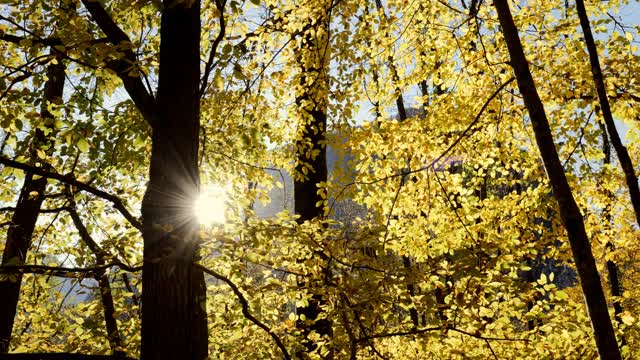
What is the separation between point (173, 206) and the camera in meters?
2.78

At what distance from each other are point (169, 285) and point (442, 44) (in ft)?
16.5

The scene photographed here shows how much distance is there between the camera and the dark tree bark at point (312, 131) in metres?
4.89

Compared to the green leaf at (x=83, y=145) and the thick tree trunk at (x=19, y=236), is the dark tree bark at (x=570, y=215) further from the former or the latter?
the thick tree trunk at (x=19, y=236)

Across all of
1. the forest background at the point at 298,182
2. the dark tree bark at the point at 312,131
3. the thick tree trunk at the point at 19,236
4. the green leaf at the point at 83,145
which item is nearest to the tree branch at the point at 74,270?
the forest background at the point at 298,182

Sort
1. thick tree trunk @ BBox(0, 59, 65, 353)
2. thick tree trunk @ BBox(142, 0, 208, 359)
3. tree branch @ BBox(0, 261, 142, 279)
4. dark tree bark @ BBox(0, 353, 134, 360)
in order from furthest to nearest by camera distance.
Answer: thick tree trunk @ BBox(0, 59, 65, 353) < tree branch @ BBox(0, 261, 142, 279) < thick tree trunk @ BBox(142, 0, 208, 359) < dark tree bark @ BBox(0, 353, 134, 360)

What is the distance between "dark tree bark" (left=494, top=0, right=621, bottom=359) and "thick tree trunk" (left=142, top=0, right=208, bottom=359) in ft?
8.02

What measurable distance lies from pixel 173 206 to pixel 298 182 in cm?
359

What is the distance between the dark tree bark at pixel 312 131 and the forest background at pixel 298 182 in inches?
1.5

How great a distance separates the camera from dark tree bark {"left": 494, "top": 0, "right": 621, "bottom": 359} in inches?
117

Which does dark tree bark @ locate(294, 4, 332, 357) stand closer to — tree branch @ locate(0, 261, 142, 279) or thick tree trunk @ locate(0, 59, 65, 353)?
tree branch @ locate(0, 261, 142, 279)

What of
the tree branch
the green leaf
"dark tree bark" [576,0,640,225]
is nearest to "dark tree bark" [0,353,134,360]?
the tree branch

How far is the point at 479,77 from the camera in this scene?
609 cm

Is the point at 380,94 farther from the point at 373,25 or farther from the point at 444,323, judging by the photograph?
the point at 444,323

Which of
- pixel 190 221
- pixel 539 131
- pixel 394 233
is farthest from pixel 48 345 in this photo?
pixel 539 131
